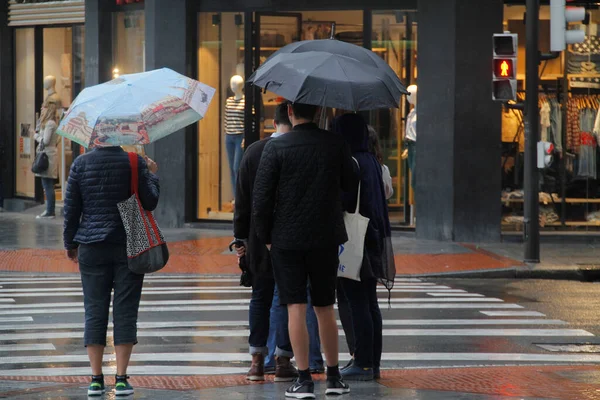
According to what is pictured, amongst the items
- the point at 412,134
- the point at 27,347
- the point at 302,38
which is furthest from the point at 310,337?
the point at 302,38

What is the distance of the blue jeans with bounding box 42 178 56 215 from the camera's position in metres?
21.4

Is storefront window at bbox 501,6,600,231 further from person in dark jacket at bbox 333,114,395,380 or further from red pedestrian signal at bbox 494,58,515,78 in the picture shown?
person in dark jacket at bbox 333,114,395,380

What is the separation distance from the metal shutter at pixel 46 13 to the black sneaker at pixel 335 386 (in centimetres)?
1609

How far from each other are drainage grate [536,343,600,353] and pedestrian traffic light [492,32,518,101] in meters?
6.00

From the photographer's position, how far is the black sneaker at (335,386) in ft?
23.3

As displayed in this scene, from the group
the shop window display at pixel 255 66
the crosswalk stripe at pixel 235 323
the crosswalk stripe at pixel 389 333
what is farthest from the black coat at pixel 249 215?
the shop window display at pixel 255 66

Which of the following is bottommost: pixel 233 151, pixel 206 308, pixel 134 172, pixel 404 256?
pixel 206 308

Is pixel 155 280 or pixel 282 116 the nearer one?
pixel 282 116

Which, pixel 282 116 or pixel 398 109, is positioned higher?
pixel 398 109

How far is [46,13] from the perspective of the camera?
2280 cm

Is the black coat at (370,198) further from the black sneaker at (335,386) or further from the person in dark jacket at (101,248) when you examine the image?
the person in dark jacket at (101,248)

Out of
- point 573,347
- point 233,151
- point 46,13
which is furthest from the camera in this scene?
point 46,13

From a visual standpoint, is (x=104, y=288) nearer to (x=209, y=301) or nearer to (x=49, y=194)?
(x=209, y=301)

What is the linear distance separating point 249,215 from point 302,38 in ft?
39.6
